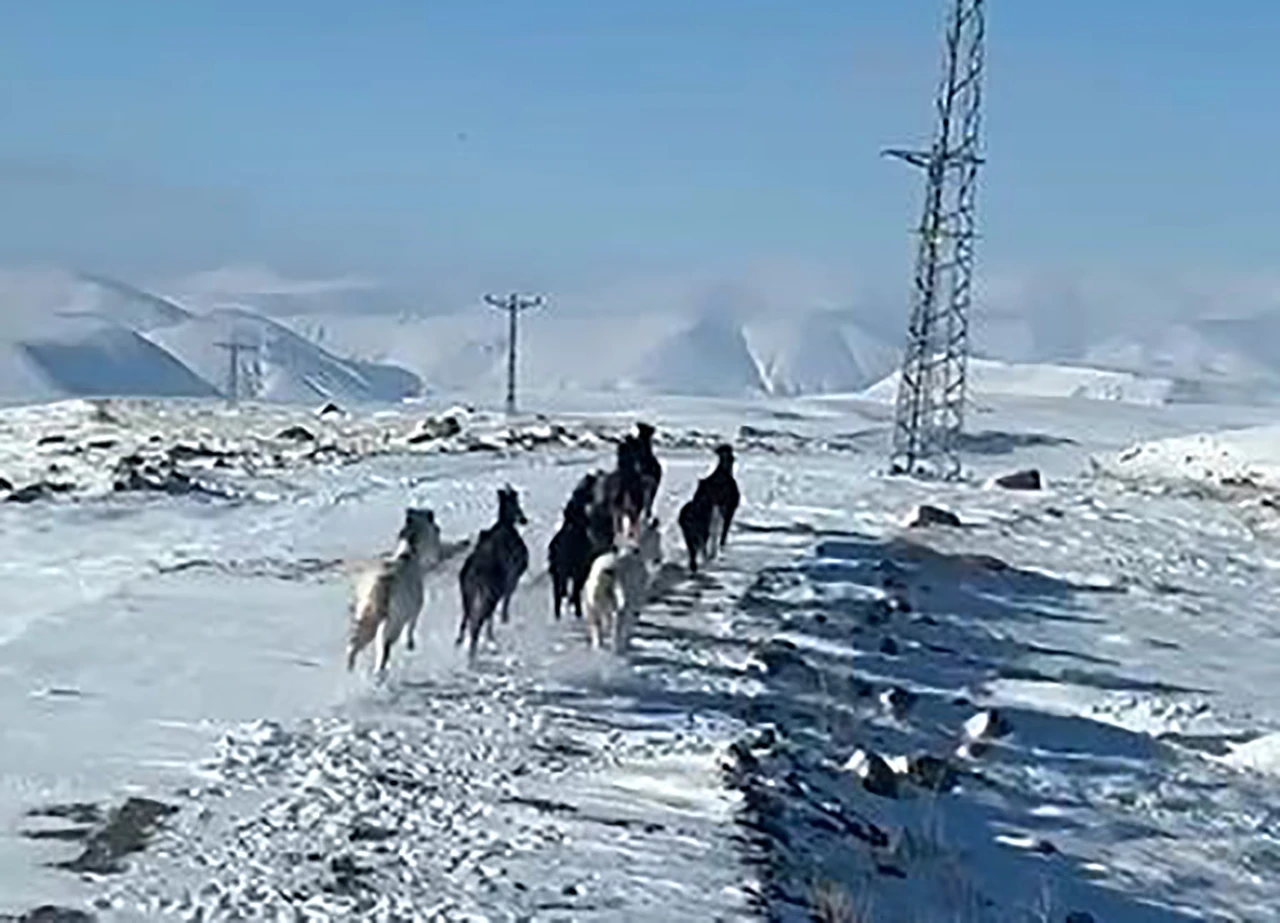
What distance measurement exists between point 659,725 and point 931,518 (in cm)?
1745

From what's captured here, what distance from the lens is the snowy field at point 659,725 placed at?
43.0 feet

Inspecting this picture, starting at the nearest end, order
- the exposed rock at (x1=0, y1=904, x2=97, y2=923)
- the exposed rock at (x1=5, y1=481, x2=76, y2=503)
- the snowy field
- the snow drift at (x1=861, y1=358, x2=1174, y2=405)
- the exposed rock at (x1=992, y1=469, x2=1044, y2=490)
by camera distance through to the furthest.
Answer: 1. the exposed rock at (x1=0, y1=904, x2=97, y2=923)
2. the snowy field
3. the exposed rock at (x1=5, y1=481, x2=76, y2=503)
4. the exposed rock at (x1=992, y1=469, x2=1044, y2=490)
5. the snow drift at (x1=861, y1=358, x2=1174, y2=405)

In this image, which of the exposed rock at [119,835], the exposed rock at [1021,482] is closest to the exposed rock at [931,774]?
the exposed rock at [119,835]

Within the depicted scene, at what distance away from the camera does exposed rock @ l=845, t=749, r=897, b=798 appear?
17.4 meters

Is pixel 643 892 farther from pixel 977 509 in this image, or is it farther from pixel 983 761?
pixel 977 509

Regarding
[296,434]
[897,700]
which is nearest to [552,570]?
[897,700]

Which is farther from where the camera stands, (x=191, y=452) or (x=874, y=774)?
(x=191, y=452)

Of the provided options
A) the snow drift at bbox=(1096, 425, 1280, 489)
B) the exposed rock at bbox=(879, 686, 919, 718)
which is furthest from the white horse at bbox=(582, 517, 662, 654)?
the snow drift at bbox=(1096, 425, 1280, 489)

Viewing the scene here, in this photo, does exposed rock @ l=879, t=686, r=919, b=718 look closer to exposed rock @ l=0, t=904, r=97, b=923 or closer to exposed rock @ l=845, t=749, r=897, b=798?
exposed rock @ l=845, t=749, r=897, b=798

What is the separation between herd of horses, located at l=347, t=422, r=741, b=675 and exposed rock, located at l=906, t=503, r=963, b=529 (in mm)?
8445

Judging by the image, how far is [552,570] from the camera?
72.5 feet

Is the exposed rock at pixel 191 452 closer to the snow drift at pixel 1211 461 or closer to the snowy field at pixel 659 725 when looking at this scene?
the snowy field at pixel 659 725

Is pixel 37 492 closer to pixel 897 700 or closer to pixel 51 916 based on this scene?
pixel 897 700

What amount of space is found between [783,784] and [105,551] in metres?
13.5
